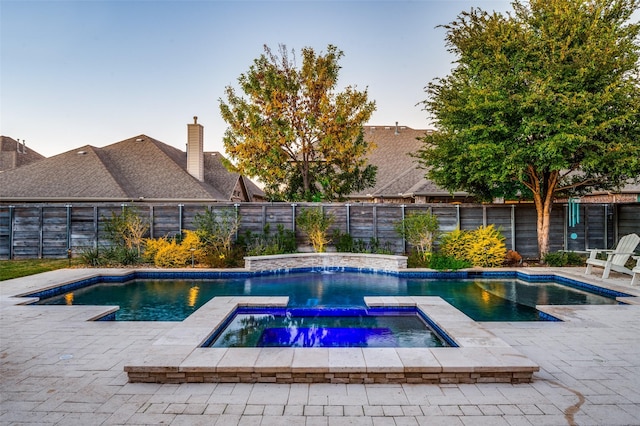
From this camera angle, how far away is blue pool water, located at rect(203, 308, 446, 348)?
17.4 ft

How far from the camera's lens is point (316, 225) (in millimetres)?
12664

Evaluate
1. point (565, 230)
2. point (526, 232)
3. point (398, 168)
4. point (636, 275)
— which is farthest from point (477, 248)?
point (398, 168)

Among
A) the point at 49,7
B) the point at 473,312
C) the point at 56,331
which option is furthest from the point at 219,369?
the point at 49,7

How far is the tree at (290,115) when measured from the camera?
14891mm

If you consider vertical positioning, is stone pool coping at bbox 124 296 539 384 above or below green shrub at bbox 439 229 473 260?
below

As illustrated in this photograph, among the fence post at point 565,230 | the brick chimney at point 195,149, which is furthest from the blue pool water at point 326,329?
the brick chimney at point 195,149

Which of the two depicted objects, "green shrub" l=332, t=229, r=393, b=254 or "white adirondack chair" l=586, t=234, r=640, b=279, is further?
"green shrub" l=332, t=229, r=393, b=254

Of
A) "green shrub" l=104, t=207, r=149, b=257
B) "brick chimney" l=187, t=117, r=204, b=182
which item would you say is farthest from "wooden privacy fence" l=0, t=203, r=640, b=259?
"brick chimney" l=187, t=117, r=204, b=182

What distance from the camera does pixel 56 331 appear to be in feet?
17.3

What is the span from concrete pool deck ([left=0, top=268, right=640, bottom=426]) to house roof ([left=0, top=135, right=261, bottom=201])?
12473 mm

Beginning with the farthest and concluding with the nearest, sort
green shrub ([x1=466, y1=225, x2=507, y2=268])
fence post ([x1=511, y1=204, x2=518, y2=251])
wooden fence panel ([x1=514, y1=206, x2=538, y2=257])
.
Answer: wooden fence panel ([x1=514, y1=206, x2=538, y2=257])
fence post ([x1=511, y1=204, x2=518, y2=251])
green shrub ([x1=466, y1=225, x2=507, y2=268])

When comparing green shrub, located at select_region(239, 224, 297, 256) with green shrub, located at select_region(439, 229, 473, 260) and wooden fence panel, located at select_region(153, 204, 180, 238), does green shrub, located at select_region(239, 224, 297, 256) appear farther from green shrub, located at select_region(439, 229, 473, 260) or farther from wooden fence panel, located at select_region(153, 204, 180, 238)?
green shrub, located at select_region(439, 229, 473, 260)

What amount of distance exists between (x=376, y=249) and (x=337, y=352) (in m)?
9.06

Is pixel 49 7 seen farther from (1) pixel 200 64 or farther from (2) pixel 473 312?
(2) pixel 473 312
